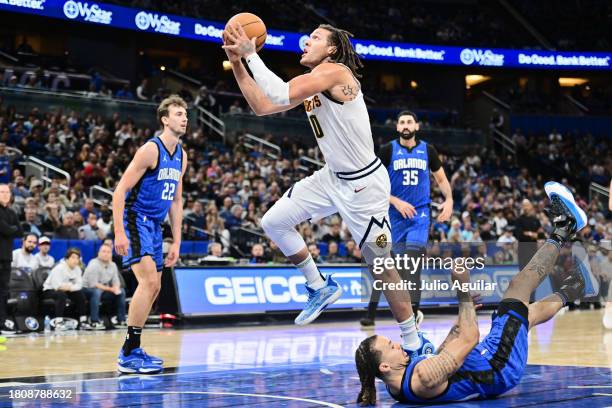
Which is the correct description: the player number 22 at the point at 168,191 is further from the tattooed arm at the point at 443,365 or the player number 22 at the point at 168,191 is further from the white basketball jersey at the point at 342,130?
the tattooed arm at the point at 443,365

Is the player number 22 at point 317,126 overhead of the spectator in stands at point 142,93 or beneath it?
beneath

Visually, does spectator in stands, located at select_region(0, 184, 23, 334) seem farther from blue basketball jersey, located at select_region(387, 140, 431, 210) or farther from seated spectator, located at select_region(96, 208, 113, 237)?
blue basketball jersey, located at select_region(387, 140, 431, 210)

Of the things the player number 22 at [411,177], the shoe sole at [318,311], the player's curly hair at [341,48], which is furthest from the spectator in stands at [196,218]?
the player's curly hair at [341,48]

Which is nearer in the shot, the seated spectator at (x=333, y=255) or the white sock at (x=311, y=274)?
the white sock at (x=311, y=274)

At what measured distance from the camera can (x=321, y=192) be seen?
22.5 feet

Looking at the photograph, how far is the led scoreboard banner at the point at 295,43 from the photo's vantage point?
26.4 metres

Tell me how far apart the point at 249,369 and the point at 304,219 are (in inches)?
70.3

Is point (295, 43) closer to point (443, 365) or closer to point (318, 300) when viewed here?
point (318, 300)

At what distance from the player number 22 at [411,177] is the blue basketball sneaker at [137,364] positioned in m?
3.92

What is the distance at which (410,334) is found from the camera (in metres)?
6.86

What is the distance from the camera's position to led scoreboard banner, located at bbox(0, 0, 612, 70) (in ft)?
86.5

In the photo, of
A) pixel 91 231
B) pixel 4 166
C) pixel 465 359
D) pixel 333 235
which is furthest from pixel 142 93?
pixel 465 359

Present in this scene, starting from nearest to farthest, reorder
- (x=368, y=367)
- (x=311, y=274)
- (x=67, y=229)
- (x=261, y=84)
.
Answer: (x=368, y=367) → (x=261, y=84) → (x=311, y=274) → (x=67, y=229)

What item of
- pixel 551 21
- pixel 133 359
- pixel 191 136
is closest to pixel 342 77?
pixel 133 359
